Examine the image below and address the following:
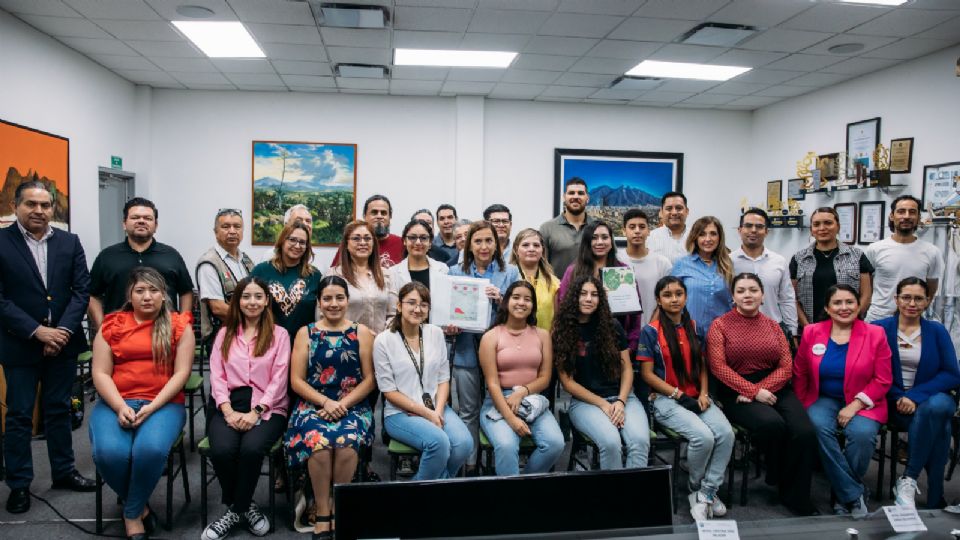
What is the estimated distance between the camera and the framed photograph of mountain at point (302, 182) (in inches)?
269

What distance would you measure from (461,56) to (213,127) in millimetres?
3207

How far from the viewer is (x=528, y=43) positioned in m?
5.04

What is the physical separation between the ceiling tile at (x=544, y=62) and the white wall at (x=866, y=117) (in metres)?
2.94

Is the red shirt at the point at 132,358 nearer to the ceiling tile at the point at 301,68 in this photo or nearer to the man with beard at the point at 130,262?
the man with beard at the point at 130,262

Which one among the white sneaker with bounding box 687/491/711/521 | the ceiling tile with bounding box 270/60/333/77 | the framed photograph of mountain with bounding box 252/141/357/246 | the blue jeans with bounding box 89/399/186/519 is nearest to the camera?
the blue jeans with bounding box 89/399/186/519

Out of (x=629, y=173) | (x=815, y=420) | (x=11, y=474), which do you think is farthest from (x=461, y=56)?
(x=11, y=474)

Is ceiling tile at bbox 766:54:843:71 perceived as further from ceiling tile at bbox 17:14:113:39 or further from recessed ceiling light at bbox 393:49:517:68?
ceiling tile at bbox 17:14:113:39

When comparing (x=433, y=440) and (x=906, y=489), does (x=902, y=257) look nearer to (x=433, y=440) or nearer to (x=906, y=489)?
(x=906, y=489)

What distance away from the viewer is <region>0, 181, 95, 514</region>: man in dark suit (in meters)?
2.99

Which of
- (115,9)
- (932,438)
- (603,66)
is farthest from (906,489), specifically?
(115,9)

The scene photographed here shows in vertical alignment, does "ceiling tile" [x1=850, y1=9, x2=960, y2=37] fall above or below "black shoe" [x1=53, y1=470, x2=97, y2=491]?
above

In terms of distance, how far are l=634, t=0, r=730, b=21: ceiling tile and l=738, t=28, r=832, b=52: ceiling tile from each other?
732 millimetres

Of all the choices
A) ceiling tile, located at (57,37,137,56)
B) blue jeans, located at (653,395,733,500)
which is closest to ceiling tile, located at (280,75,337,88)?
ceiling tile, located at (57,37,137,56)

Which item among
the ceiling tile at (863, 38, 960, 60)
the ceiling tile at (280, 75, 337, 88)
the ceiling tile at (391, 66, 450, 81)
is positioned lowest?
the ceiling tile at (280, 75, 337, 88)
